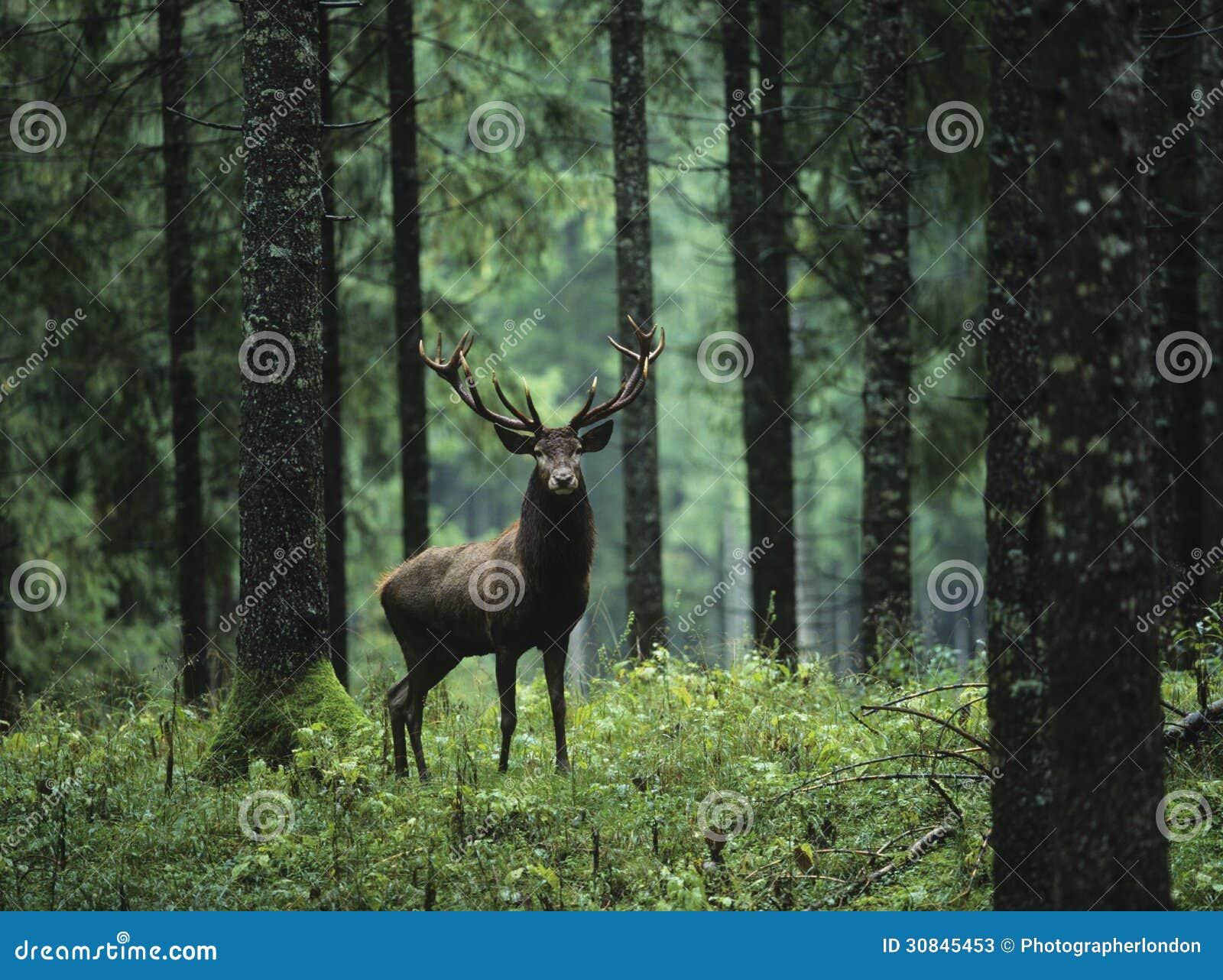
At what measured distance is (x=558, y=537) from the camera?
7.63 metres

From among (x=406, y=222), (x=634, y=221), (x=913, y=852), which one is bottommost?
(x=913, y=852)

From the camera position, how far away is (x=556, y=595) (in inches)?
301

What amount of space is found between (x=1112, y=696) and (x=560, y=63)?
11723mm

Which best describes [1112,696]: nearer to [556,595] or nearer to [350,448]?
[556,595]

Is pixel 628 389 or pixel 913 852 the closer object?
pixel 913 852

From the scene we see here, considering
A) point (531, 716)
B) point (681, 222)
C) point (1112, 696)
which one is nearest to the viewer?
point (1112, 696)

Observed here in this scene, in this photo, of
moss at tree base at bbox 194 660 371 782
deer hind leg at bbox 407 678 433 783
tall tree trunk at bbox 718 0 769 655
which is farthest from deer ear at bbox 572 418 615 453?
tall tree trunk at bbox 718 0 769 655

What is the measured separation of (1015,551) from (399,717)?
4184 millimetres

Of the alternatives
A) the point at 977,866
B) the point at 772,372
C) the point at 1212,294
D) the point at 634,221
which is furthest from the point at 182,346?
the point at 1212,294

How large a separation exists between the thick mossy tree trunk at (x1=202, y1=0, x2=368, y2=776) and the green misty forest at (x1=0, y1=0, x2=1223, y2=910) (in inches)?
1.4

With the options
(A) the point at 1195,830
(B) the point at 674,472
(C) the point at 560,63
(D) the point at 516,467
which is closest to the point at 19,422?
(C) the point at 560,63

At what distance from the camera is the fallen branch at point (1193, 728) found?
22.1ft

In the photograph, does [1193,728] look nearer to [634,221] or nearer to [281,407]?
[281,407]

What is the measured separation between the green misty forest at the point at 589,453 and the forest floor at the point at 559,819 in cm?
3
